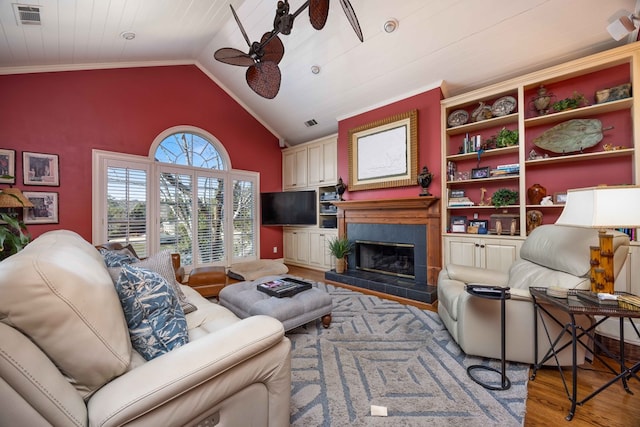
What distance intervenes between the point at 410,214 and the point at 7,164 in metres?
5.07

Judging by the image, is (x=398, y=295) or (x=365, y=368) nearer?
(x=365, y=368)

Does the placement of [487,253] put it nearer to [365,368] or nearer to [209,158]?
[365,368]

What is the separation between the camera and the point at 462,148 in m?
3.51

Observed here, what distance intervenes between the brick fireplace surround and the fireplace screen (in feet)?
0.53

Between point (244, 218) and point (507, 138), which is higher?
point (507, 138)

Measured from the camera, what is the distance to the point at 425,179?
346cm

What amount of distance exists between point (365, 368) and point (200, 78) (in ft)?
16.9

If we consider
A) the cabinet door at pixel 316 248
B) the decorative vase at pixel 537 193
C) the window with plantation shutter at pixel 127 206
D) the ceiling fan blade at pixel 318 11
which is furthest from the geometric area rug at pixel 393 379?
the window with plantation shutter at pixel 127 206

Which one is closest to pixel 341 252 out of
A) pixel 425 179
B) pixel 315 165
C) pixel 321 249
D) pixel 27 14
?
pixel 321 249

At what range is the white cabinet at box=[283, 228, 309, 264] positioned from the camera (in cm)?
540

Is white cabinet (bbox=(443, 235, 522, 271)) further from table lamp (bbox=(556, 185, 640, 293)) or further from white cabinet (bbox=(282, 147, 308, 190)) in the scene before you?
white cabinet (bbox=(282, 147, 308, 190))

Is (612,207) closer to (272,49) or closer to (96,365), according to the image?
(96,365)

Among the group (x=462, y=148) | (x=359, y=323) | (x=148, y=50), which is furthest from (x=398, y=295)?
(x=148, y=50)

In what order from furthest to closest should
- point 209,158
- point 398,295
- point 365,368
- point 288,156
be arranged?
point 288,156
point 209,158
point 398,295
point 365,368
